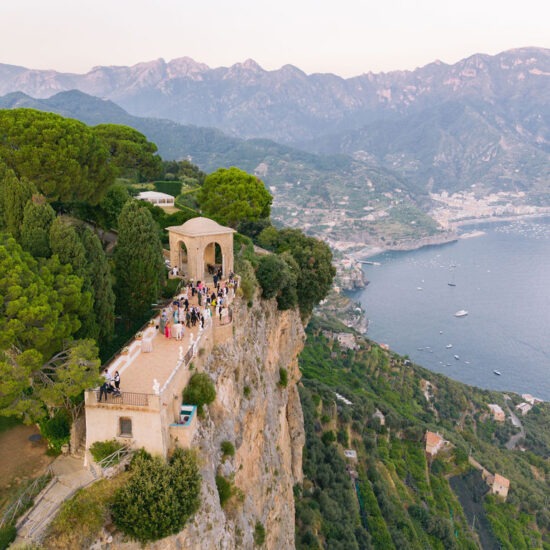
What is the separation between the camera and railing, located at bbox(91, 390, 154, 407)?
12781mm

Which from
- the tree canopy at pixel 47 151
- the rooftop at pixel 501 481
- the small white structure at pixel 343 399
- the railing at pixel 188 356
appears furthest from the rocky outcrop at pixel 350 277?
the railing at pixel 188 356

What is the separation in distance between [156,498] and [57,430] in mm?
4323

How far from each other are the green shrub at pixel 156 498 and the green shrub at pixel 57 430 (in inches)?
121

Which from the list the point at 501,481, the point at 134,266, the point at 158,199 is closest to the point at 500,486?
the point at 501,481

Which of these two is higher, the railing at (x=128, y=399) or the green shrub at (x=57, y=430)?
the railing at (x=128, y=399)

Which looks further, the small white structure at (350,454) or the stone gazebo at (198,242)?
the small white structure at (350,454)

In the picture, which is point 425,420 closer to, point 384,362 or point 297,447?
point 384,362

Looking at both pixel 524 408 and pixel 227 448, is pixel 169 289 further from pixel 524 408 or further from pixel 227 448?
pixel 524 408

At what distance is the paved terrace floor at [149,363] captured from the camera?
14.3m

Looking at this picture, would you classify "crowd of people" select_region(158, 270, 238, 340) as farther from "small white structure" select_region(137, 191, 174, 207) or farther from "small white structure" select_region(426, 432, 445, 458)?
"small white structure" select_region(426, 432, 445, 458)

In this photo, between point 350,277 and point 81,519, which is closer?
point 81,519

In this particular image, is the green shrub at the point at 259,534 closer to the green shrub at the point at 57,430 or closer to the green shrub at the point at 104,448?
the green shrub at the point at 104,448

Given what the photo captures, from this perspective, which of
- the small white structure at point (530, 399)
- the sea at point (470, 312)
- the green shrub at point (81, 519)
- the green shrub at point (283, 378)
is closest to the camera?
the green shrub at point (81, 519)

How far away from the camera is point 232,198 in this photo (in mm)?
36656
